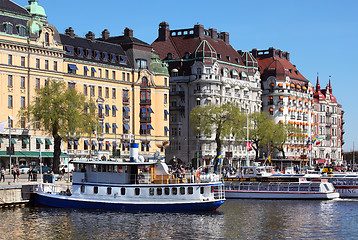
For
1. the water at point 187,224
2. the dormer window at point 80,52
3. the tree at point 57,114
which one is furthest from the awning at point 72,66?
the water at point 187,224

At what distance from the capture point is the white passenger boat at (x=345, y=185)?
3814 inches

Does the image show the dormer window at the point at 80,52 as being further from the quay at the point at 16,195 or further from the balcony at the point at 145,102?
the quay at the point at 16,195

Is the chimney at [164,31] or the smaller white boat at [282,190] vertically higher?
the chimney at [164,31]

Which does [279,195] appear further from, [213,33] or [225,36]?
[225,36]

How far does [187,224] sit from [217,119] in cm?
8383

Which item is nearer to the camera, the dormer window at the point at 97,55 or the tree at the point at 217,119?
the dormer window at the point at 97,55

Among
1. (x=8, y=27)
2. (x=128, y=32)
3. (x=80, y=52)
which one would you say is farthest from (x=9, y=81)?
(x=128, y=32)

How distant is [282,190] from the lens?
9425cm

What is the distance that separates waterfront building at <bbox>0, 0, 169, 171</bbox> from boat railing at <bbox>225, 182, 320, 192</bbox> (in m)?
14.5

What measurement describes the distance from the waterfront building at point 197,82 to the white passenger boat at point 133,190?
7745 centimetres

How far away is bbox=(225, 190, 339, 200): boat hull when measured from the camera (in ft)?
302

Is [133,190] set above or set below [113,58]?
below

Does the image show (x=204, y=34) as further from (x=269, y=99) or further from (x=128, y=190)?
(x=128, y=190)

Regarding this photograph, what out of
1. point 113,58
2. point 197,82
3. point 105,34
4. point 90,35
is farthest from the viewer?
point 197,82
